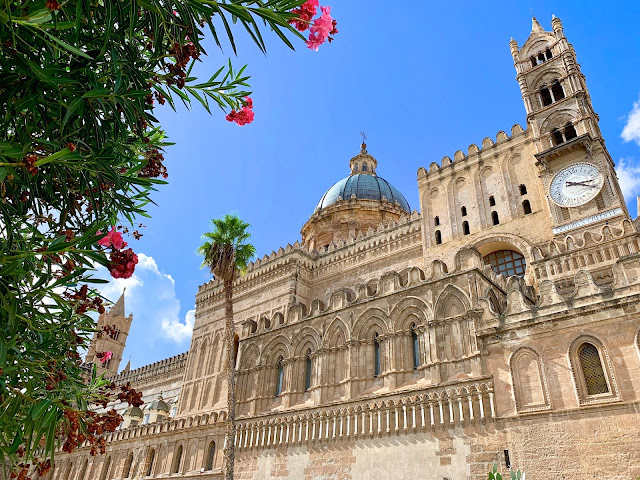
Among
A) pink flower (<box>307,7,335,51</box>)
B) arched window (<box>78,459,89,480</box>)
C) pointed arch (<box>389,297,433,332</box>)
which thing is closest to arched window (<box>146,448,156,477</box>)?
arched window (<box>78,459,89,480</box>)

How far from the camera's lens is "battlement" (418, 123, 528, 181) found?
1080 inches

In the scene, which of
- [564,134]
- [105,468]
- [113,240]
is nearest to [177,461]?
[105,468]

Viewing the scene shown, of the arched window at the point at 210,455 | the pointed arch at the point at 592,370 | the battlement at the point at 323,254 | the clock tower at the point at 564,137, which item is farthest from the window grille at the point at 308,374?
the clock tower at the point at 564,137

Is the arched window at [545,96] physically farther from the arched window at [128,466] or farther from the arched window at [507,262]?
the arched window at [128,466]

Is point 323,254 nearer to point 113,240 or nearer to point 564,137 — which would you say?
point 564,137

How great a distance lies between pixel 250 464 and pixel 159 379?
86.7 ft

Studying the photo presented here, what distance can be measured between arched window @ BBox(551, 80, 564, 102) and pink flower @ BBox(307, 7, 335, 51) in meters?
24.9

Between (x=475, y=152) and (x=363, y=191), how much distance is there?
703 inches

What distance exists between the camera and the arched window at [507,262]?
24.7 metres

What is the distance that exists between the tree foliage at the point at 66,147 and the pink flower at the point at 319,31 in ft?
1.26

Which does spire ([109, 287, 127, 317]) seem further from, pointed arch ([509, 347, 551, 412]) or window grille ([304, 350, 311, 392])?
pointed arch ([509, 347, 551, 412])

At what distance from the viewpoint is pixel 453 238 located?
1055 inches

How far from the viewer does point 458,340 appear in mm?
14883

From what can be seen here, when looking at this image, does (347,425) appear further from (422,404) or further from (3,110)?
(3,110)
